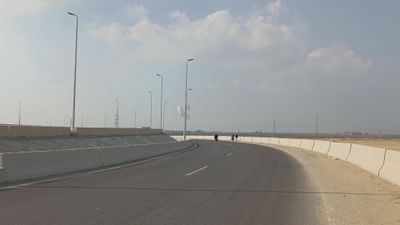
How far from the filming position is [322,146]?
41.9 meters

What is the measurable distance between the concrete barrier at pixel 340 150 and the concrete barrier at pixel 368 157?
160cm

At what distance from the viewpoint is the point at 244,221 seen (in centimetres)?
933

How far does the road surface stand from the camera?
9.38 meters

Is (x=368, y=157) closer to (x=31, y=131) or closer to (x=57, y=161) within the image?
(x=57, y=161)

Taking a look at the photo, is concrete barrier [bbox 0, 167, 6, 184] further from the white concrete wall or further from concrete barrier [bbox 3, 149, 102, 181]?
concrete barrier [bbox 3, 149, 102, 181]

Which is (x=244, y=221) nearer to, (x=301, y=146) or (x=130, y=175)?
(x=130, y=175)

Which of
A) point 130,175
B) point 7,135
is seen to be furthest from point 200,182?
point 7,135

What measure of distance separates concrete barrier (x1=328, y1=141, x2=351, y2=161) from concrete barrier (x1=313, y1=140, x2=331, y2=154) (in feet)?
6.13

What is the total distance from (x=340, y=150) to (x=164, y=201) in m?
22.2

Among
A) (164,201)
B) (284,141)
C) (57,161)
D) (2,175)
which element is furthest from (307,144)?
(164,201)

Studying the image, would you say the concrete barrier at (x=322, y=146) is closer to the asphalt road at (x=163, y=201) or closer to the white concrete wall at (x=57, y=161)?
the white concrete wall at (x=57, y=161)

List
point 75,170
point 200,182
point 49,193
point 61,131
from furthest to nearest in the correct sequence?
point 61,131
point 75,170
point 200,182
point 49,193

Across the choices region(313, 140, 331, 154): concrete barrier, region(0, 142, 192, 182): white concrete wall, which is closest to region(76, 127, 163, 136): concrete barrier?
region(313, 140, 331, 154): concrete barrier

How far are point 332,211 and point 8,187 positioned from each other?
337 inches
